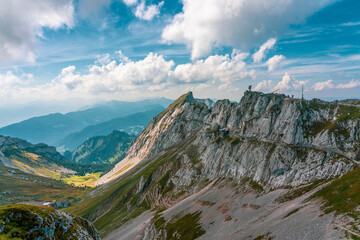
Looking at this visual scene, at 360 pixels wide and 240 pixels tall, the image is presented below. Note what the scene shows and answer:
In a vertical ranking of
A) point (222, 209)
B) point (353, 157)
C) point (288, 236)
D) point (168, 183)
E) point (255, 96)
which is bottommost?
point (168, 183)

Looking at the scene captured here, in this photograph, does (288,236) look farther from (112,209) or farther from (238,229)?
(112,209)

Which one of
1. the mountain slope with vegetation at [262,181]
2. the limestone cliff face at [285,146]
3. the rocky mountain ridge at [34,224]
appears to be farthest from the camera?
the limestone cliff face at [285,146]

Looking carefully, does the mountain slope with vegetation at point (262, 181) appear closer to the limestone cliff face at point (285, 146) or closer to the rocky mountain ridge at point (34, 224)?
the limestone cliff face at point (285, 146)

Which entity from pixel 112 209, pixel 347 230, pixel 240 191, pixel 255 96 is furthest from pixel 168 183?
pixel 347 230

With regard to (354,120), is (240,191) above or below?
below

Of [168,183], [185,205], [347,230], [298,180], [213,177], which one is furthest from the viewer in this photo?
[168,183]

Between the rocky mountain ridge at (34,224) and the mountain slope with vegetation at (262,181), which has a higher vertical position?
the rocky mountain ridge at (34,224)

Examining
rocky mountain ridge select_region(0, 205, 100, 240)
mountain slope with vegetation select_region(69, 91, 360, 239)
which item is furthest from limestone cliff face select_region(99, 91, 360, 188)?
rocky mountain ridge select_region(0, 205, 100, 240)

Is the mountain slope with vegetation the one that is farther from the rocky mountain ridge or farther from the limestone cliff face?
the rocky mountain ridge

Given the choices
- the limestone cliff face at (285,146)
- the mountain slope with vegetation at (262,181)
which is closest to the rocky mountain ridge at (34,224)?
the mountain slope with vegetation at (262,181)

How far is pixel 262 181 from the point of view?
11350cm

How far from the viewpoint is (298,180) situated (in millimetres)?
98188

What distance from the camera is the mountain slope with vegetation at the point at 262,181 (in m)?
75.1

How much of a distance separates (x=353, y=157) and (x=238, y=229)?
6608 centimetres
